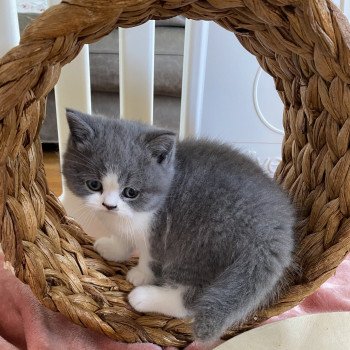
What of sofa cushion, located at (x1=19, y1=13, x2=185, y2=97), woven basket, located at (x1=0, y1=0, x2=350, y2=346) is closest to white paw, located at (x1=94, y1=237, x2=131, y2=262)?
woven basket, located at (x1=0, y1=0, x2=350, y2=346)

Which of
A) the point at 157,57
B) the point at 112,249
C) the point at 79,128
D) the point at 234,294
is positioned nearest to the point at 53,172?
the point at 157,57

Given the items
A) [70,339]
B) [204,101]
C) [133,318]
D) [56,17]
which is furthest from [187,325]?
[204,101]

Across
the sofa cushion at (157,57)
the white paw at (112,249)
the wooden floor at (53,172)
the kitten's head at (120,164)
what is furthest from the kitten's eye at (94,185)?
the sofa cushion at (157,57)

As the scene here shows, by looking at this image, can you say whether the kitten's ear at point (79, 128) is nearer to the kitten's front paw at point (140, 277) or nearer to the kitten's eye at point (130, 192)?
the kitten's eye at point (130, 192)

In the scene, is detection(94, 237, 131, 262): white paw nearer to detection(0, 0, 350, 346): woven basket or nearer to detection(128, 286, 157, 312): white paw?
detection(0, 0, 350, 346): woven basket

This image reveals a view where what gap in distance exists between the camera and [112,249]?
88cm

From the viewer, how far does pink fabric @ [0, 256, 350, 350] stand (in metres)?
0.77

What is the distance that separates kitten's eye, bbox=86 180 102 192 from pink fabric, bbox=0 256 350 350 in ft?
0.73

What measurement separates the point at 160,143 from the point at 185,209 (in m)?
0.11

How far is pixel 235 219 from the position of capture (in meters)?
0.73

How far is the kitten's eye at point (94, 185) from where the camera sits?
76 centimetres

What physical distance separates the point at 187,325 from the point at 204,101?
2.29ft

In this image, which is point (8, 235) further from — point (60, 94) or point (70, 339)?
point (60, 94)

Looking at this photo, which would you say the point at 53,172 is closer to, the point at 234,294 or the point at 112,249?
the point at 112,249
